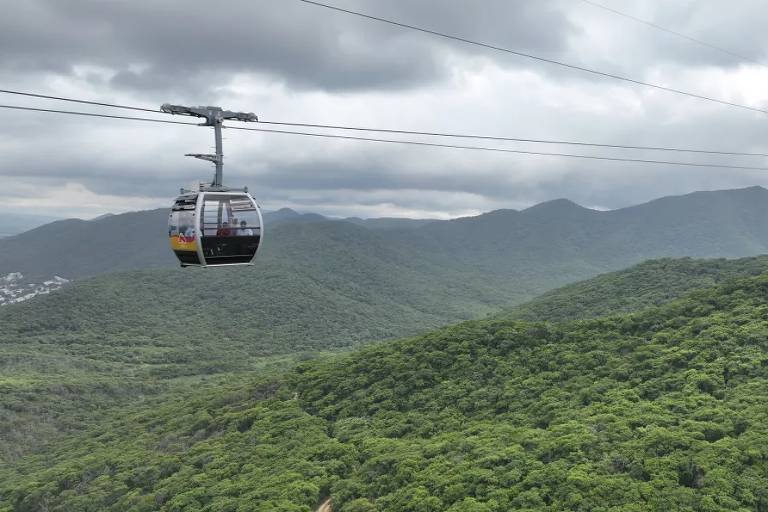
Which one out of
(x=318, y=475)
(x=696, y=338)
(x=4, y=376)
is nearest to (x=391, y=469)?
(x=318, y=475)

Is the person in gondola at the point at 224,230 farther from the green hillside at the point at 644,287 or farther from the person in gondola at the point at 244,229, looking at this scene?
the green hillside at the point at 644,287

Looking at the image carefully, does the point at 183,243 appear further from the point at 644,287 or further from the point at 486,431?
Result: the point at 644,287

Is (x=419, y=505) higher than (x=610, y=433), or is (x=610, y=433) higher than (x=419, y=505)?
(x=610, y=433)

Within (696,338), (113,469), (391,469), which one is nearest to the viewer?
(391,469)

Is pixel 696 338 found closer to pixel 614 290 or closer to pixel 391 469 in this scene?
pixel 391 469

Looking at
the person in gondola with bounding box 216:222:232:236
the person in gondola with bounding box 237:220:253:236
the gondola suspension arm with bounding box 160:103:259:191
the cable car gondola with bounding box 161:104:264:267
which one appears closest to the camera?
the gondola suspension arm with bounding box 160:103:259:191

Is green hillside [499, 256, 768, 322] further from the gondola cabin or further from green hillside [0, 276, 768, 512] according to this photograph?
the gondola cabin

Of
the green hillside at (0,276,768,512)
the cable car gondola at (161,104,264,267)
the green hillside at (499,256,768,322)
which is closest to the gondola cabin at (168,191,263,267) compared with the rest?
the cable car gondola at (161,104,264,267)
